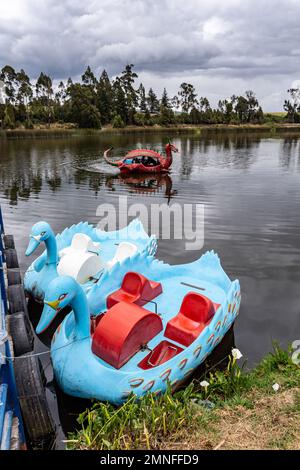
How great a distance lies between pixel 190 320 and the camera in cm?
523

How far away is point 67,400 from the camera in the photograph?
15.9 ft

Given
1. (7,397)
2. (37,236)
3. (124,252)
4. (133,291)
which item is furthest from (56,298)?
(124,252)

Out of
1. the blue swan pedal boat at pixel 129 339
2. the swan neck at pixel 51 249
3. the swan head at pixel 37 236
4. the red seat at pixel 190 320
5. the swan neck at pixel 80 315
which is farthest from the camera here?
the swan neck at pixel 51 249

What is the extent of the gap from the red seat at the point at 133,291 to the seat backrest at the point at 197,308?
0.80m

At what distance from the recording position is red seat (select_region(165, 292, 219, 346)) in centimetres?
499

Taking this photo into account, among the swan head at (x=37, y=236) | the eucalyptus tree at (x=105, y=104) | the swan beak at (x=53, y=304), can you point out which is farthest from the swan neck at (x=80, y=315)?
the eucalyptus tree at (x=105, y=104)

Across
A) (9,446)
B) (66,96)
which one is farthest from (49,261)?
(66,96)

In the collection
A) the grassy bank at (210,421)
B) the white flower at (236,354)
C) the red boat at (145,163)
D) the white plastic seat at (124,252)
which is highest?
the red boat at (145,163)

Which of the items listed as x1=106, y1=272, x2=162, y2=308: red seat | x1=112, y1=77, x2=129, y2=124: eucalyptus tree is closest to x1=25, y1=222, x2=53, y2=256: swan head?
x1=106, y1=272, x2=162, y2=308: red seat

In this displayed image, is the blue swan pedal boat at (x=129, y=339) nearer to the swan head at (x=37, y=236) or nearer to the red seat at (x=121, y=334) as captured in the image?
the red seat at (x=121, y=334)

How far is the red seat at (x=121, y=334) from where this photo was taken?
14.6ft

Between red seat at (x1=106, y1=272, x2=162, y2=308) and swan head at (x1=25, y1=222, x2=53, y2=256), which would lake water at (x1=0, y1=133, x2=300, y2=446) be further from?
swan head at (x1=25, y1=222, x2=53, y2=256)

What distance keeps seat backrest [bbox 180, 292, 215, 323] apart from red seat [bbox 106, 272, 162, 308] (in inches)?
31.7

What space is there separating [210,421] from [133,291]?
8.45ft
